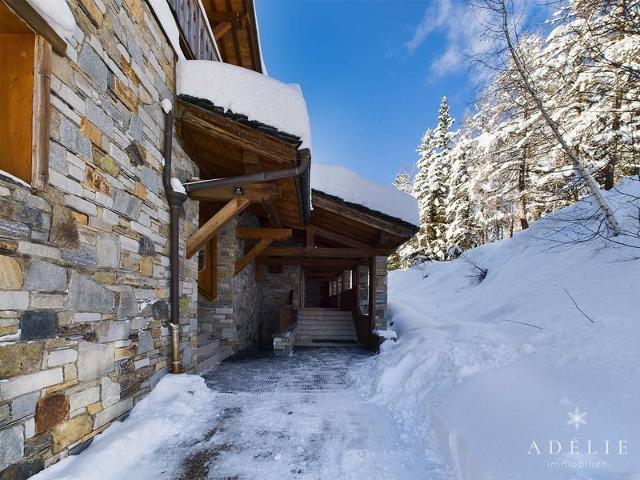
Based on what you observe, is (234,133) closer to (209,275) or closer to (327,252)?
(209,275)

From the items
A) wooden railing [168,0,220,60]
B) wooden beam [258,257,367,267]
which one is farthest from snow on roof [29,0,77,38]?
wooden beam [258,257,367,267]

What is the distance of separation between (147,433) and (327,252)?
19.6 ft

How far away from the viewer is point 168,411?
3.47m

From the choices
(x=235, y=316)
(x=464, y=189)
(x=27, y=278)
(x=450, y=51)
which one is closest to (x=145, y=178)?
(x=27, y=278)

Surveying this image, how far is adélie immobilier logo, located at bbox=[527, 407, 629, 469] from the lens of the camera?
201cm

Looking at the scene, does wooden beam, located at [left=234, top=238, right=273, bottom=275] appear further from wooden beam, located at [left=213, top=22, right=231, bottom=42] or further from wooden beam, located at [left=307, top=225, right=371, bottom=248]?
wooden beam, located at [left=213, top=22, right=231, bottom=42]

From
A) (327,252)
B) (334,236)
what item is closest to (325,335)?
(327,252)

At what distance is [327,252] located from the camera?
8516mm

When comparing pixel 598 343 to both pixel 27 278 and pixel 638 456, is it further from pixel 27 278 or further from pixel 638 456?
pixel 27 278

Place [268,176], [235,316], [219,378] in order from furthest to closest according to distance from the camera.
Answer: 1. [235,316]
2. [219,378]
3. [268,176]

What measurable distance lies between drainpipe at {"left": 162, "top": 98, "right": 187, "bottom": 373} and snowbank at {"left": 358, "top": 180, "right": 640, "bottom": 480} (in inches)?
106

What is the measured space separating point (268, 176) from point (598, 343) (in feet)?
13.7

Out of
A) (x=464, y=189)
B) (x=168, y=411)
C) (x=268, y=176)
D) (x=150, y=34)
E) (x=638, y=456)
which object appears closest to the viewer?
(x=638, y=456)

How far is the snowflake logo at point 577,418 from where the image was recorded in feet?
7.64
